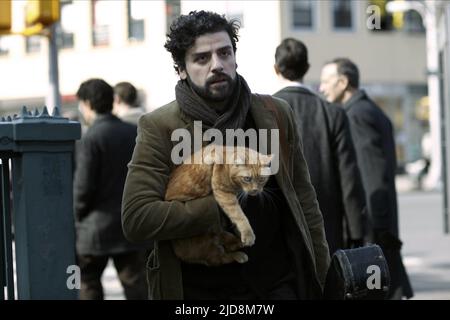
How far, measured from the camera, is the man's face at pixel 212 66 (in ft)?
13.0

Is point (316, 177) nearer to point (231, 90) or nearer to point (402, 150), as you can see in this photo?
point (231, 90)

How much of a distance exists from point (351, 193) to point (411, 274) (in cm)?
631

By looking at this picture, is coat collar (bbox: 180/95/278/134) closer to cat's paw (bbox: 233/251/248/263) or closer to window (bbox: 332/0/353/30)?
cat's paw (bbox: 233/251/248/263)

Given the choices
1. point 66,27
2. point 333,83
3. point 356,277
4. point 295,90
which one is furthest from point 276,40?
point 356,277

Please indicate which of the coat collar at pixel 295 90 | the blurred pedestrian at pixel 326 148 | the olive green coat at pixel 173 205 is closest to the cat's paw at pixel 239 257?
the olive green coat at pixel 173 205

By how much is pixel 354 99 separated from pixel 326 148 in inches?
55.3

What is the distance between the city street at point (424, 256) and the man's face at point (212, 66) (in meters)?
6.92

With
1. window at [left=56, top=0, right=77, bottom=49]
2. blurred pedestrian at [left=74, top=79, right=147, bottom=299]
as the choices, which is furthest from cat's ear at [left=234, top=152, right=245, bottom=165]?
window at [left=56, top=0, right=77, bottom=49]

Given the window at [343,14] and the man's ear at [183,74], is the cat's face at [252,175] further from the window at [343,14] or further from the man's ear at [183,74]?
the window at [343,14]

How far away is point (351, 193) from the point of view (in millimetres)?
6965

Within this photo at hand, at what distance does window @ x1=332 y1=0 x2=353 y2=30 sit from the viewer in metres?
45.4

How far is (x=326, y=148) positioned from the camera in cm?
686
